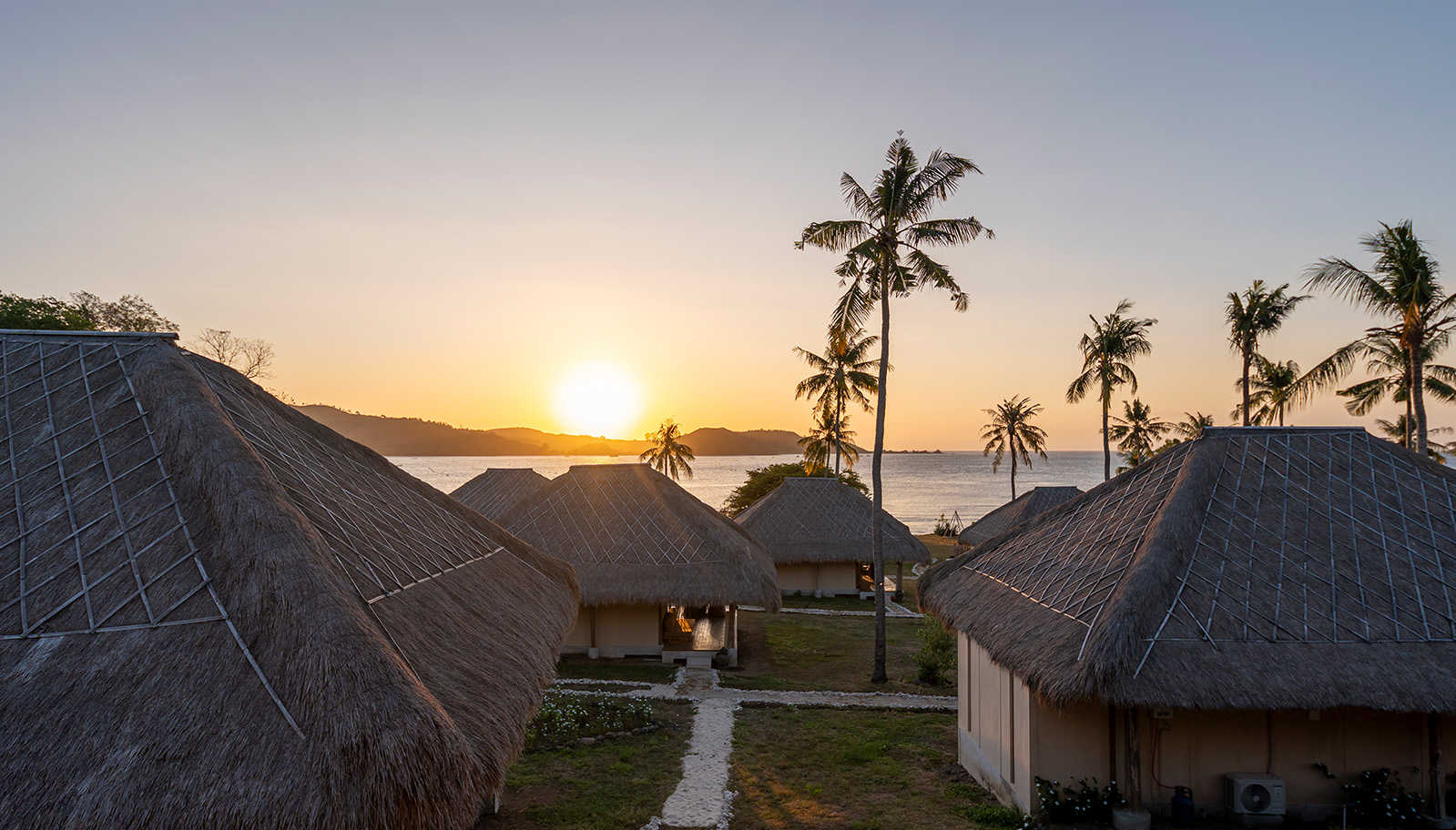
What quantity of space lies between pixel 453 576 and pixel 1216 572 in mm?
9236

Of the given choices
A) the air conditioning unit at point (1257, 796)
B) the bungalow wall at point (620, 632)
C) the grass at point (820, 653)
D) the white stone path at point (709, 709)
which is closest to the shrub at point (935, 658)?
the grass at point (820, 653)

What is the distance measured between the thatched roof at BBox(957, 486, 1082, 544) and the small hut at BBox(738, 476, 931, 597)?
536 cm

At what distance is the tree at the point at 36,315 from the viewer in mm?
16156

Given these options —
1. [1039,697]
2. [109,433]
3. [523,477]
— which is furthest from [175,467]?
[523,477]

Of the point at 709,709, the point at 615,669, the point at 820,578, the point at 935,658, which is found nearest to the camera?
the point at 709,709

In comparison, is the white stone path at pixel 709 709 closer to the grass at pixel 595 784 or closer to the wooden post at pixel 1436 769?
the grass at pixel 595 784

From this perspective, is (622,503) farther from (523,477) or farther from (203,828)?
(203,828)

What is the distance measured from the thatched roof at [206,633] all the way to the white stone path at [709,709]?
3155 mm

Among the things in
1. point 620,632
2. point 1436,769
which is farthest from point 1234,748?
point 620,632

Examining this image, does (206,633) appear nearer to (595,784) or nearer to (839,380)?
(595,784)

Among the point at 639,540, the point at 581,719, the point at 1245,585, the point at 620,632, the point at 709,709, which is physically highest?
the point at 1245,585

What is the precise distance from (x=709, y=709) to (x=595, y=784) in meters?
4.63

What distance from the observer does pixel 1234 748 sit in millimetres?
9227

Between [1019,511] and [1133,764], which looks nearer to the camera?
[1133,764]
